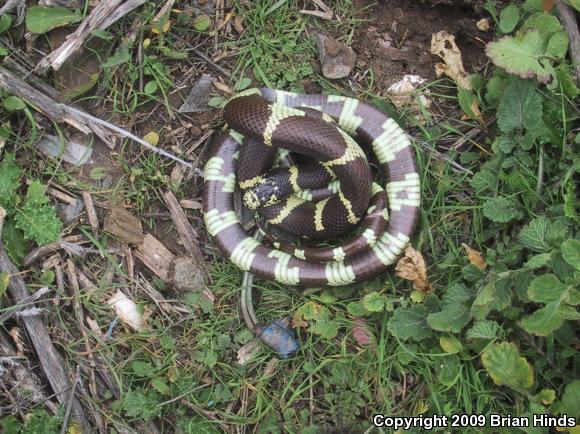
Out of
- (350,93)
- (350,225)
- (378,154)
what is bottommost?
(350,225)

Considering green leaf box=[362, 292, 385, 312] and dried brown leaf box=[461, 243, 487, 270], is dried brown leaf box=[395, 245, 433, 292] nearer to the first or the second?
green leaf box=[362, 292, 385, 312]

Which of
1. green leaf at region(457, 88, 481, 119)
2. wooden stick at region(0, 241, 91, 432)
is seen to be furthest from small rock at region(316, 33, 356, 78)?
wooden stick at region(0, 241, 91, 432)

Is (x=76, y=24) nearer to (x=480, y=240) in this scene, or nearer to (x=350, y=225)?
(x=350, y=225)

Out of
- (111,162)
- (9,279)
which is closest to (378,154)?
(111,162)

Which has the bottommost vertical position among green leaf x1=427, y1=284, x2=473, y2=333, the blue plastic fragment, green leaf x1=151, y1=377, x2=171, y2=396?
green leaf x1=151, y1=377, x2=171, y2=396

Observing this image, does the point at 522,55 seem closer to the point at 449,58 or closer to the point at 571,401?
the point at 449,58
